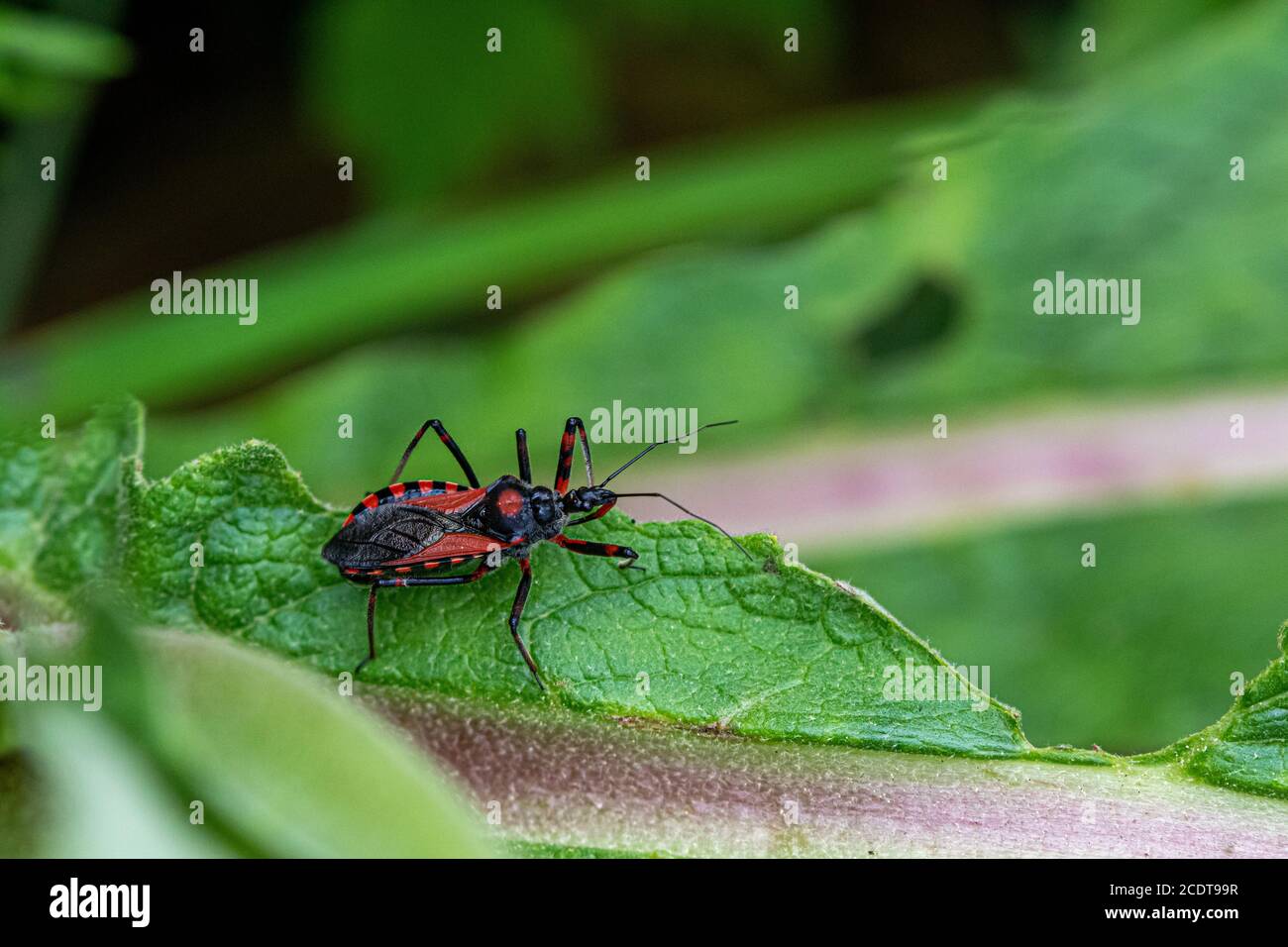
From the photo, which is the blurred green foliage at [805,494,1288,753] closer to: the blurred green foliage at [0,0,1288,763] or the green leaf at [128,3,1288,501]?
the blurred green foliage at [0,0,1288,763]

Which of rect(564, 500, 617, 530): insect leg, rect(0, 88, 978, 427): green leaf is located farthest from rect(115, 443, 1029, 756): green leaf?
rect(0, 88, 978, 427): green leaf

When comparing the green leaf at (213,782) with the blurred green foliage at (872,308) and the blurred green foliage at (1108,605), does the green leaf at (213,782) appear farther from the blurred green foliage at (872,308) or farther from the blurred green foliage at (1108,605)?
the blurred green foliage at (1108,605)

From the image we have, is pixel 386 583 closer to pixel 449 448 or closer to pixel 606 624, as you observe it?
pixel 606 624

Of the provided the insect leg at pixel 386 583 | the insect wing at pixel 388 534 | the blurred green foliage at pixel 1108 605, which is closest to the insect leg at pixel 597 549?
the insect leg at pixel 386 583

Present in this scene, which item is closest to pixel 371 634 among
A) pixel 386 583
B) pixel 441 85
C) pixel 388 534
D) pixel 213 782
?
pixel 386 583

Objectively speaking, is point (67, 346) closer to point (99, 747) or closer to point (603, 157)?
point (603, 157)

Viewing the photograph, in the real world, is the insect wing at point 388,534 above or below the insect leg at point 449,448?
below

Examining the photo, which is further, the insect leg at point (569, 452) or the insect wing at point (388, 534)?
the insect leg at point (569, 452)
